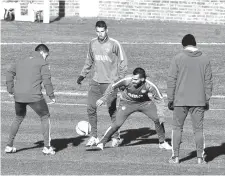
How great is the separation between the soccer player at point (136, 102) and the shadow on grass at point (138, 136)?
2.28 feet

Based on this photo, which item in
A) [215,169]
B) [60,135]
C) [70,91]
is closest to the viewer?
[215,169]

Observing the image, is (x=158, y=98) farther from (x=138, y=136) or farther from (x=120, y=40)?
(x=120, y=40)

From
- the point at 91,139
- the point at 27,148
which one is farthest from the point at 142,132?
the point at 27,148

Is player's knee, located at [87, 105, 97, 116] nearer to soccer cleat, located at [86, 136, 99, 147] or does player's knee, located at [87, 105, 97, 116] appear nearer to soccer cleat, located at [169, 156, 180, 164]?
soccer cleat, located at [86, 136, 99, 147]

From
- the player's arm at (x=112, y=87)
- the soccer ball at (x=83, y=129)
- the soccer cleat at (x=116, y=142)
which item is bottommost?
the soccer cleat at (x=116, y=142)

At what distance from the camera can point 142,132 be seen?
59.7ft

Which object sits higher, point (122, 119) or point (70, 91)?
point (122, 119)

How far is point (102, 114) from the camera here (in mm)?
20312

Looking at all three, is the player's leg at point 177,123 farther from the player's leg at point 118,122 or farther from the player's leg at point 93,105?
the player's leg at point 93,105

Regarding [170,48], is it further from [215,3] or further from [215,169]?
[215,169]

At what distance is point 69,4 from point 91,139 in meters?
17.0

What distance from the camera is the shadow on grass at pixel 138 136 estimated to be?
676 inches

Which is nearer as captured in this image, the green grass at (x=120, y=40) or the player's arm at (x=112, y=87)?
the player's arm at (x=112, y=87)

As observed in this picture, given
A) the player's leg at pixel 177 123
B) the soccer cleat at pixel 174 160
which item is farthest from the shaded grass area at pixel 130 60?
the player's leg at pixel 177 123
